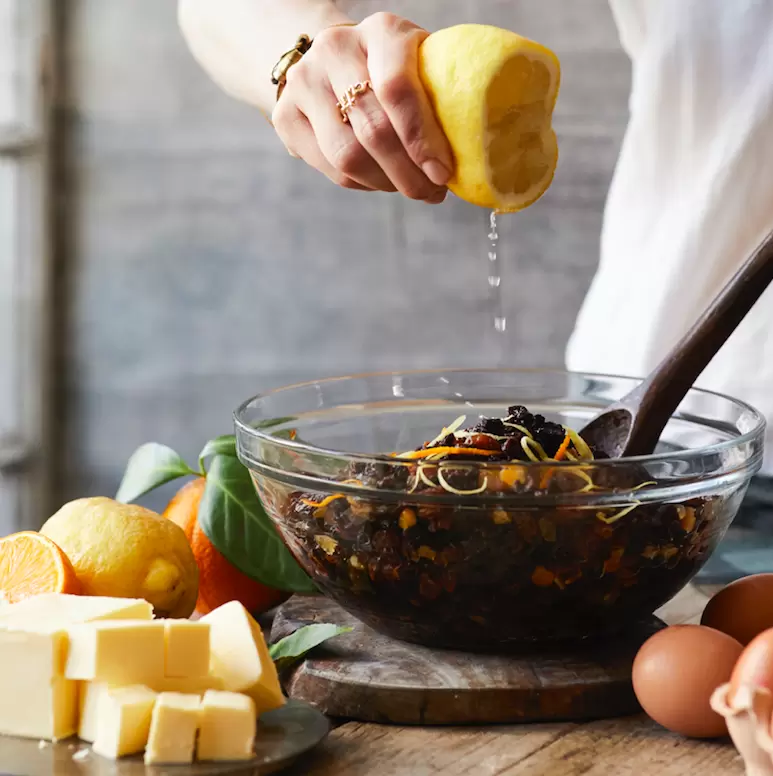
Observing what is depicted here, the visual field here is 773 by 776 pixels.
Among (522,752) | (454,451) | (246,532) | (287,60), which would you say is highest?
(287,60)

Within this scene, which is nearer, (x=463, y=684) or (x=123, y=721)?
(x=123, y=721)

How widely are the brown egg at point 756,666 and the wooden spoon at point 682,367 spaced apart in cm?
33

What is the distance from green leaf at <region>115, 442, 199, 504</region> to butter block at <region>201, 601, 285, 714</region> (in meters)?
0.33

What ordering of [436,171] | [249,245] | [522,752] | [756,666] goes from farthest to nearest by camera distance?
1. [249,245]
2. [436,171]
3. [522,752]
4. [756,666]

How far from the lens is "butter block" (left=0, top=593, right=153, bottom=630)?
2.60 ft

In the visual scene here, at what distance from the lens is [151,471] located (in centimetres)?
113

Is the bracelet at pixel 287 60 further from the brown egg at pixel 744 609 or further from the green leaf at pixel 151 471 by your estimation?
the brown egg at pixel 744 609

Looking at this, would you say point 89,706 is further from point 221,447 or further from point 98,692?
point 221,447

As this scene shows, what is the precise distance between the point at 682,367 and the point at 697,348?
0.08 feet

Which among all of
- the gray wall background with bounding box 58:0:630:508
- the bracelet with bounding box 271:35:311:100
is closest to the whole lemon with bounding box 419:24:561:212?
the bracelet with bounding box 271:35:311:100

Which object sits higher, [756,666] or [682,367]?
[682,367]

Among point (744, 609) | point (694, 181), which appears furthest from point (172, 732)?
point (694, 181)

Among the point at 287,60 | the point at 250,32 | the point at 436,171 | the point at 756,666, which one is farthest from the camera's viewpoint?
the point at 250,32

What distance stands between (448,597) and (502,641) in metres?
0.08
